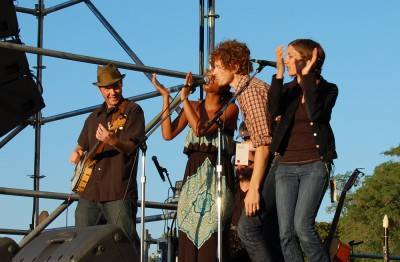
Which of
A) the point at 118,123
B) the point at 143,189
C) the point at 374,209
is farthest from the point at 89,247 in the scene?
the point at 374,209

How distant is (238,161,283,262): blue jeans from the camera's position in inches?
253

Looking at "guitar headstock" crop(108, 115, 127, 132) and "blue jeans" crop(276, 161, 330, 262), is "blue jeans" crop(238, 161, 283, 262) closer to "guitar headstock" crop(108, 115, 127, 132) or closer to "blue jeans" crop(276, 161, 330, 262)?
"blue jeans" crop(276, 161, 330, 262)

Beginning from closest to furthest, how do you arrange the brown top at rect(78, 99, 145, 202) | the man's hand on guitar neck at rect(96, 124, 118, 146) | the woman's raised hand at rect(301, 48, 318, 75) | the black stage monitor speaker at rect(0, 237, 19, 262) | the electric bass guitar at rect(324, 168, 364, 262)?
the black stage monitor speaker at rect(0, 237, 19, 262), the woman's raised hand at rect(301, 48, 318, 75), the man's hand on guitar neck at rect(96, 124, 118, 146), the brown top at rect(78, 99, 145, 202), the electric bass guitar at rect(324, 168, 364, 262)

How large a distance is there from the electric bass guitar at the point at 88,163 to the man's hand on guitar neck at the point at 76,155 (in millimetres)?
166

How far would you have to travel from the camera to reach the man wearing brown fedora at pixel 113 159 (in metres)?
6.95

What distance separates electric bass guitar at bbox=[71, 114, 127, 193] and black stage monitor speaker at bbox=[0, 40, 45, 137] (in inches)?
31.0

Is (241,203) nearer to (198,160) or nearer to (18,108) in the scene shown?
(198,160)

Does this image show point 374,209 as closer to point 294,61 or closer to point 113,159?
point 113,159

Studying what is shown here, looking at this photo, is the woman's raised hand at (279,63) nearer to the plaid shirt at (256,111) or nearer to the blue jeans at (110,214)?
the plaid shirt at (256,111)

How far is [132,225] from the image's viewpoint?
6.98m

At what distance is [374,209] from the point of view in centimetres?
4297

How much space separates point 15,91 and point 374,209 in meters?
36.6

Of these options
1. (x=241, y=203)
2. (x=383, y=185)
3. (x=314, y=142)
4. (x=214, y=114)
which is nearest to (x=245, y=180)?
(x=241, y=203)

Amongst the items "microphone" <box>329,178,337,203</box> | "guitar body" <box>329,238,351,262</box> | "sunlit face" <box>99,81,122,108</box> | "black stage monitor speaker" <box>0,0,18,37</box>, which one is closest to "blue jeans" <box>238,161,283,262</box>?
"microphone" <box>329,178,337,203</box>
